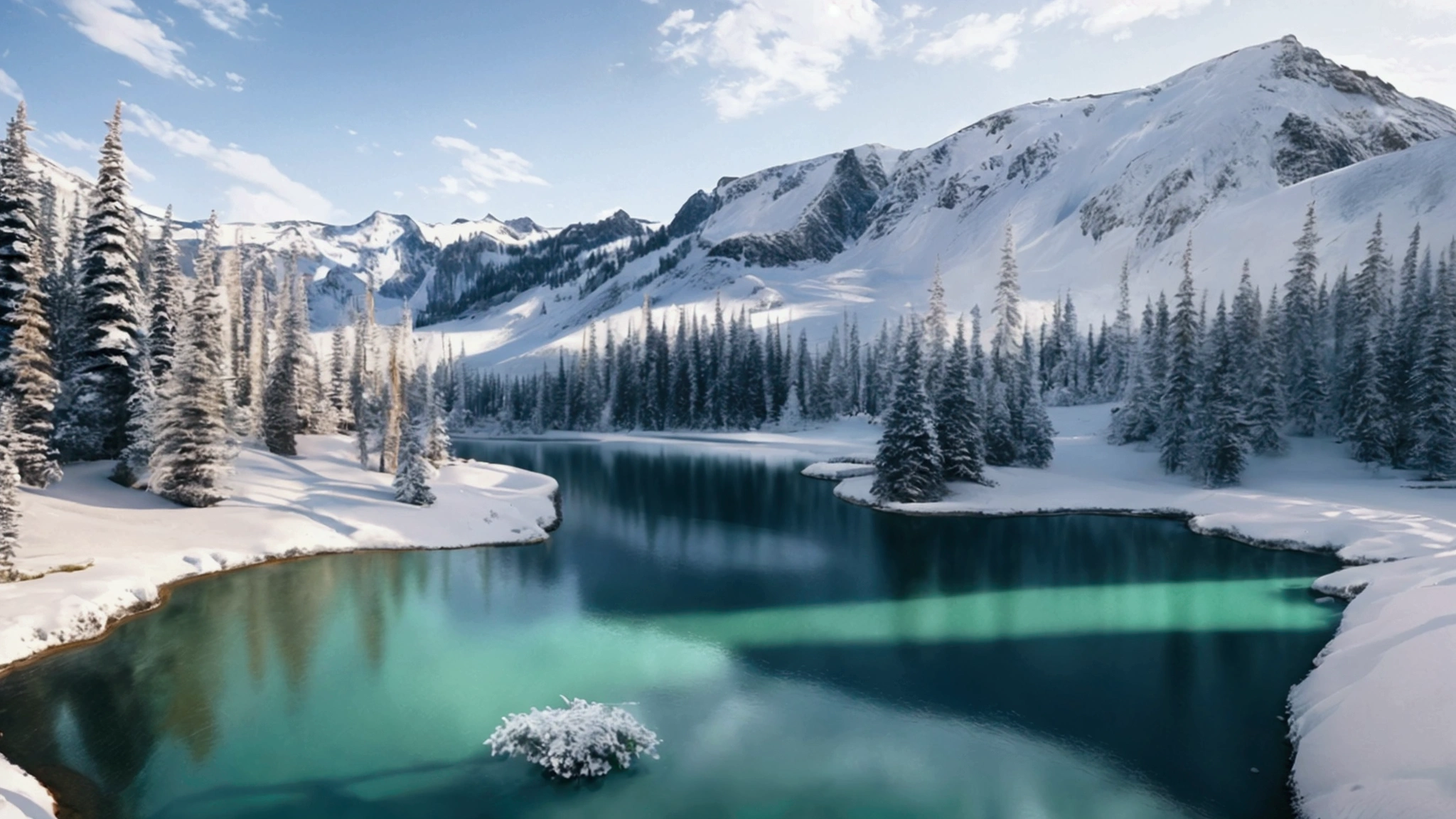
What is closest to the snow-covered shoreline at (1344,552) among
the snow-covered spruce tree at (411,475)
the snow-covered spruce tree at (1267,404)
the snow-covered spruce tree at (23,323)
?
the snow-covered spruce tree at (1267,404)

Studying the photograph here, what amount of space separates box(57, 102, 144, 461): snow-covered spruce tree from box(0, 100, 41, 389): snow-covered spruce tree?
2251 millimetres

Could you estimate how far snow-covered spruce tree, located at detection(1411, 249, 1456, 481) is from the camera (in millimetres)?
41406

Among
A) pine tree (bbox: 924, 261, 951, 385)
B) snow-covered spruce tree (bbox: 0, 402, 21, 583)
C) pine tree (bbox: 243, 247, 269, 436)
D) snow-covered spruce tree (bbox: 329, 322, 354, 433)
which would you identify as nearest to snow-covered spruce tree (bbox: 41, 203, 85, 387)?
pine tree (bbox: 243, 247, 269, 436)

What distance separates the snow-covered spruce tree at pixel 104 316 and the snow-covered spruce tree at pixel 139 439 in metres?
1.32

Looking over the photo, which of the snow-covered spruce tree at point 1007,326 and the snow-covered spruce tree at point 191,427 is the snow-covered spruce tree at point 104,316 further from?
the snow-covered spruce tree at point 1007,326

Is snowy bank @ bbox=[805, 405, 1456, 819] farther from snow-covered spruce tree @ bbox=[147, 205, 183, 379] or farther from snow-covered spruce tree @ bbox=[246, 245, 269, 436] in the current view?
snow-covered spruce tree @ bbox=[246, 245, 269, 436]

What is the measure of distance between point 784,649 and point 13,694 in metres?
18.2

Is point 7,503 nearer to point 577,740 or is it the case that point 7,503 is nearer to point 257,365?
point 577,740

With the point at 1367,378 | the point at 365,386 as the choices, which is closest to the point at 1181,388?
the point at 1367,378

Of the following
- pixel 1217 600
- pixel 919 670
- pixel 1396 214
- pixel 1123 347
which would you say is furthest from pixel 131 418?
pixel 1396 214

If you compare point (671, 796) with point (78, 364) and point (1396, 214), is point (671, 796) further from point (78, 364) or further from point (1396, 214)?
point (1396, 214)

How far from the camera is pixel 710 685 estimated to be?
55.8ft

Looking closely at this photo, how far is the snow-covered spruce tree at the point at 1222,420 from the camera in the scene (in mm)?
43719

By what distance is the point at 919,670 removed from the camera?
18375 millimetres
